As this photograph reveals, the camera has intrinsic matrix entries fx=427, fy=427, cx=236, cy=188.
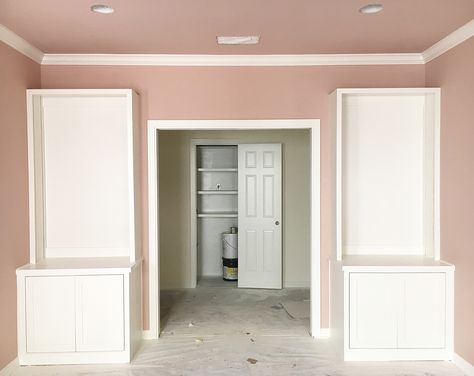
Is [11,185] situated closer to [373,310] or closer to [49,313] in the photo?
[49,313]

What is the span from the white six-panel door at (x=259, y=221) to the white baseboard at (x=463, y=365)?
2.79 m

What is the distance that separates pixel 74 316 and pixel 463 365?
3111mm

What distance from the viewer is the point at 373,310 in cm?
350

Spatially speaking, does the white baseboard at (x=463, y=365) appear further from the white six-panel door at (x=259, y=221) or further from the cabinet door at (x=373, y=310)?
the white six-panel door at (x=259, y=221)

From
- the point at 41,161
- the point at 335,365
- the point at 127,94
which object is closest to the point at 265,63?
the point at 127,94

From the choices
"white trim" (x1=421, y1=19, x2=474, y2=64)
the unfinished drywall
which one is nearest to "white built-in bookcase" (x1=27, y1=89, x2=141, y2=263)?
the unfinished drywall

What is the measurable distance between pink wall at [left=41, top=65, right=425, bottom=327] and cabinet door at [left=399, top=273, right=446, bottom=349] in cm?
94

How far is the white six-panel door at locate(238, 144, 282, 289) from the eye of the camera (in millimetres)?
5984

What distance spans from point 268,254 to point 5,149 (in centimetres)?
373

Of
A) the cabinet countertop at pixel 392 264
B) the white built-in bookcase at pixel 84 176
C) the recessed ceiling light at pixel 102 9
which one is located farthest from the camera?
the white built-in bookcase at pixel 84 176

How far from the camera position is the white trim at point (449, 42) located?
10.4ft

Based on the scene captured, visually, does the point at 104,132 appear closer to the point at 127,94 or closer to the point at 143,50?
the point at 127,94

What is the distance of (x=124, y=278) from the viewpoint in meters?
3.50

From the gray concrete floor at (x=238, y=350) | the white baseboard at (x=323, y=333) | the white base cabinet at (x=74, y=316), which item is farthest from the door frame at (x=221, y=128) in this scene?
the white base cabinet at (x=74, y=316)
